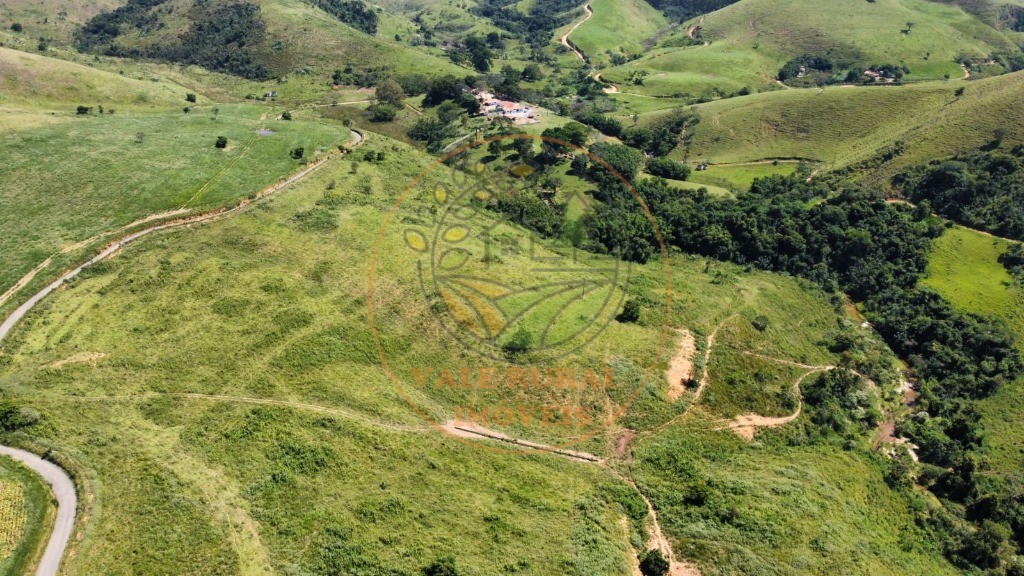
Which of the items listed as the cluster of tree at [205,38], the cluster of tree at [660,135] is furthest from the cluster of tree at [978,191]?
the cluster of tree at [205,38]

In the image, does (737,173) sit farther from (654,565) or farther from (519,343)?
(654,565)

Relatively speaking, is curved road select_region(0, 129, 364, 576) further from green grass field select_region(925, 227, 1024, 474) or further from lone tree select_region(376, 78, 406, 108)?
lone tree select_region(376, 78, 406, 108)

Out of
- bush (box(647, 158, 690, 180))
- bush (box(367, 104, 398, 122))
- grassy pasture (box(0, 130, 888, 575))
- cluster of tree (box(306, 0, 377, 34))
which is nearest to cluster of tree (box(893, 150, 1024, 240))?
bush (box(647, 158, 690, 180))

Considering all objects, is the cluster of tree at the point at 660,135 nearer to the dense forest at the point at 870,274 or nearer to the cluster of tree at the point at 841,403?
the dense forest at the point at 870,274

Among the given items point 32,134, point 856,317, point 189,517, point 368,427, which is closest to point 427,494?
point 368,427

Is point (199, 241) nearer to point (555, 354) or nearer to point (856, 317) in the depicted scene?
point (555, 354)

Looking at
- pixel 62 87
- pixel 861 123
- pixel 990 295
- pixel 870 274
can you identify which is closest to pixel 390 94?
pixel 62 87
